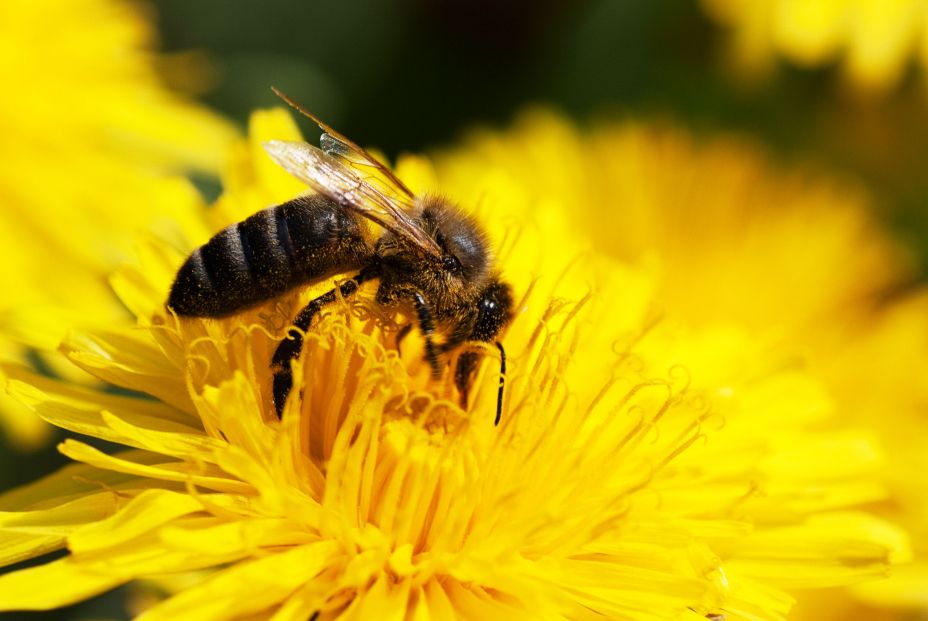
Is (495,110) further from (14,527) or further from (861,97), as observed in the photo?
(14,527)

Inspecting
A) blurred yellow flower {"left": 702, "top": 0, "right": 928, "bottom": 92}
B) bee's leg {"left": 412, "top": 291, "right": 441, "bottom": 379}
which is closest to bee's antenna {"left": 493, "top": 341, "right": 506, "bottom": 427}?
bee's leg {"left": 412, "top": 291, "right": 441, "bottom": 379}

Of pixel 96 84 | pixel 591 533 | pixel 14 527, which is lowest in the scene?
pixel 14 527

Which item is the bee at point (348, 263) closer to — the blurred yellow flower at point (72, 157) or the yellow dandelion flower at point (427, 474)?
the yellow dandelion flower at point (427, 474)

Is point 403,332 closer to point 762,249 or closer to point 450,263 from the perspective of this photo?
point 450,263

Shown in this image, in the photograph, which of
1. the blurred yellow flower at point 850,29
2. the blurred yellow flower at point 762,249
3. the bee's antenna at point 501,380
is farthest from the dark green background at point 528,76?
the bee's antenna at point 501,380

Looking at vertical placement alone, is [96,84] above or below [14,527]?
above

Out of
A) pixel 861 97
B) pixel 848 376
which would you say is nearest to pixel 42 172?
pixel 848 376

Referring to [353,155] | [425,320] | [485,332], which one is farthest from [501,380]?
[353,155]
